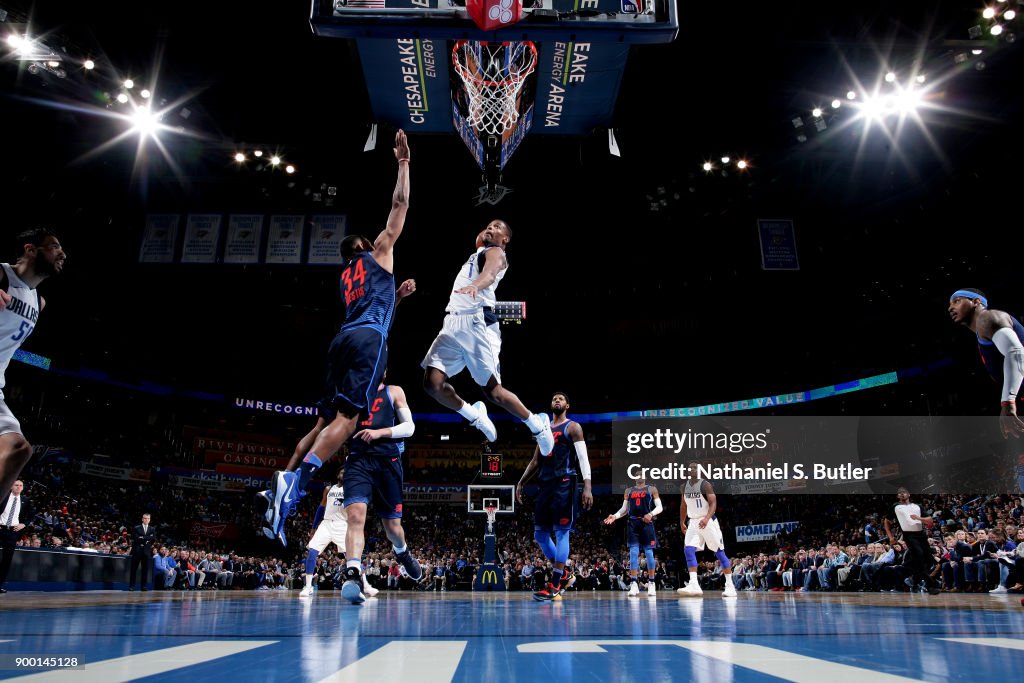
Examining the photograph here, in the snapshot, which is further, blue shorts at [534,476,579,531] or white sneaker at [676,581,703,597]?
white sneaker at [676,581,703,597]

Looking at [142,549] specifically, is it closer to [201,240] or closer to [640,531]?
[201,240]

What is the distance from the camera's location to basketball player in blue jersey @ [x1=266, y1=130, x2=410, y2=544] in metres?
3.95

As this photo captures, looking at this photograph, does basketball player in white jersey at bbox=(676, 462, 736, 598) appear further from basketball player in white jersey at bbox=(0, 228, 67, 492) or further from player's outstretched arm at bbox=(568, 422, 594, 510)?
basketball player in white jersey at bbox=(0, 228, 67, 492)

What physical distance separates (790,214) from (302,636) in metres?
20.3

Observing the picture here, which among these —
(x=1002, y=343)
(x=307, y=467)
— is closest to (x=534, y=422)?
(x=307, y=467)

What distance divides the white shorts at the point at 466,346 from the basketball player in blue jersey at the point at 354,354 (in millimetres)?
912

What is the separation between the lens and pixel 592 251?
23875 mm

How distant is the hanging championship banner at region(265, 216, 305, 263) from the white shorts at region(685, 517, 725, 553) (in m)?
10.4

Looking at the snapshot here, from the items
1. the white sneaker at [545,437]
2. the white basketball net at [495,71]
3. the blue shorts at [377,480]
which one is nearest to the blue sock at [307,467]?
the blue shorts at [377,480]

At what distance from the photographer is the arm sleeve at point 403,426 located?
646 cm

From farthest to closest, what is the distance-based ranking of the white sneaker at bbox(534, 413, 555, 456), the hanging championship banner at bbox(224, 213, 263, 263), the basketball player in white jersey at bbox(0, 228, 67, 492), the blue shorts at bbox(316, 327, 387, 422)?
the hanging championship banner at bbox(224, 213, 263, 263) < the white sneaker at bbox(534, 413, 555, 456) < the blue shorts at bbox(316, 327, 387, 422) < the basketball player in white jersey at bbox(0, 228, 67, 492)

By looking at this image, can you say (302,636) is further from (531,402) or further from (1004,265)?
(531,402)

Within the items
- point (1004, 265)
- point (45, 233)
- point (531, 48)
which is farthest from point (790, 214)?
point (45, 233)

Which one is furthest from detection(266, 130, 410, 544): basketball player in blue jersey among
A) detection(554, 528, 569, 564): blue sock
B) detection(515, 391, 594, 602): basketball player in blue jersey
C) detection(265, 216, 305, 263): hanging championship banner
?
detection(265, 216, 305, 263): hanging championship banner
